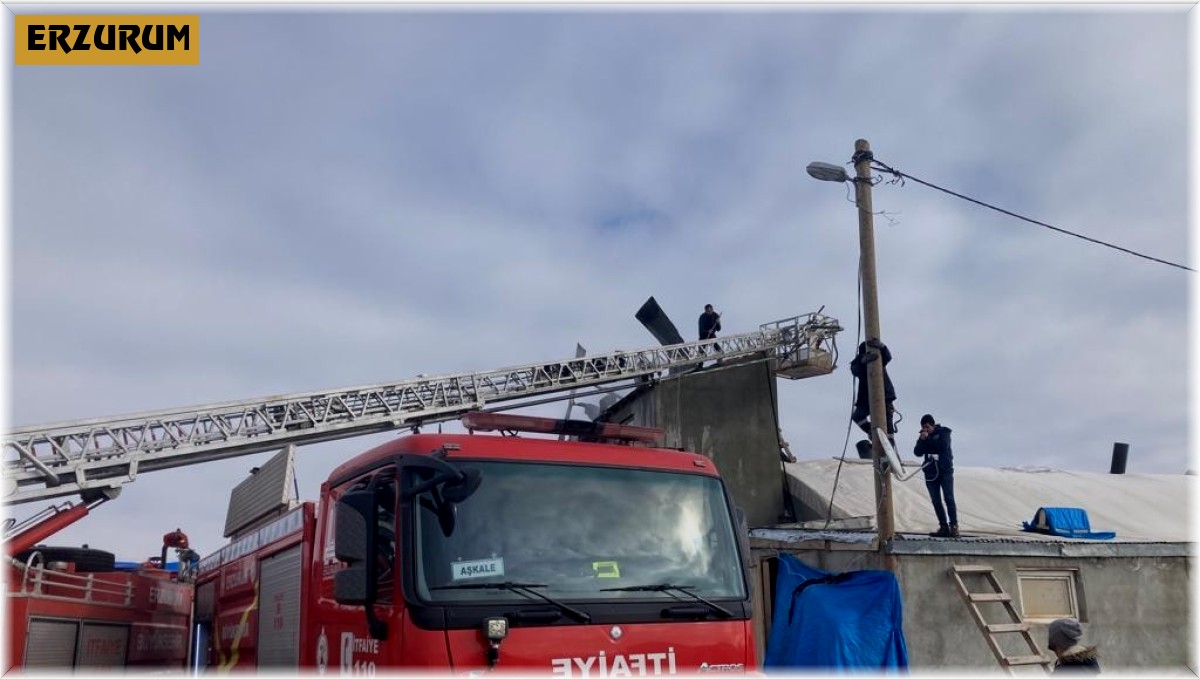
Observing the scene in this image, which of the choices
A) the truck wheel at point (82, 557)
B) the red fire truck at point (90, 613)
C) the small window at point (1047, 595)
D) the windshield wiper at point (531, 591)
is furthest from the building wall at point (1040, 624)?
the truck wheel at point (82, 557)

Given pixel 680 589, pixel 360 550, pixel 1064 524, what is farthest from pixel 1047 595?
pixel 360 550

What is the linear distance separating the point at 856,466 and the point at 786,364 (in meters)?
2.74

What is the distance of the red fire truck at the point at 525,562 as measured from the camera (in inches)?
181

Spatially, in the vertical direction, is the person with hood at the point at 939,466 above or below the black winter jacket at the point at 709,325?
below

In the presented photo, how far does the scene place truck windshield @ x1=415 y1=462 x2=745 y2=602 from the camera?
4.69m

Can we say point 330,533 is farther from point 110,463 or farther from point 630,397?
point 630,397

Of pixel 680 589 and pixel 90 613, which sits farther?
pixel 90 613

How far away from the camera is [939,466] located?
10.7 meters

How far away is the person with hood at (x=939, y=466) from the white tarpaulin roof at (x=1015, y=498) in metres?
0.96

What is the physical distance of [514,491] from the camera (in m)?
5.05

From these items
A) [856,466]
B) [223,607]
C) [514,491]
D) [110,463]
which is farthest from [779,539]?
[110,463]

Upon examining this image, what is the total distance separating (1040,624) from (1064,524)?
1.90 meters

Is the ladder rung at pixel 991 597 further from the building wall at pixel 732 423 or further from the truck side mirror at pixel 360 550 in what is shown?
the truck side mirror at pixel 360 550

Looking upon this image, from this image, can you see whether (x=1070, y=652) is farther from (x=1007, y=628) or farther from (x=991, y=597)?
(x=991, y=597)
